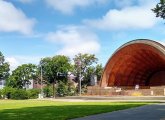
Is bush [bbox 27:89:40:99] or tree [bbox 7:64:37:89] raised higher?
tree [bbox 7:64:37:89]

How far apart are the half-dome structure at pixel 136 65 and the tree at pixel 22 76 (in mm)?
16274

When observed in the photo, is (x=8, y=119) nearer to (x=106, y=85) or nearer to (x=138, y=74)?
(x=106, y=85)

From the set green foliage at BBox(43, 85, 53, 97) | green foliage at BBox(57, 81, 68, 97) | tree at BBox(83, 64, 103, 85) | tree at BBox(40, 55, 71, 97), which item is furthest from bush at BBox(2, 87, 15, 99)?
tree at BBox(83, 64, 103, 85)

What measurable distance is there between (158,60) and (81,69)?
18522 mm

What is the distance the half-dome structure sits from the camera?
220 feet

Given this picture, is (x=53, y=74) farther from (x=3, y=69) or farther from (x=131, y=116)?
(x=131, y=116)

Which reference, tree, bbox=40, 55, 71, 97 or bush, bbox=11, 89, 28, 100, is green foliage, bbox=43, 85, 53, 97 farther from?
bush, bbox=11, 89, 28, 100

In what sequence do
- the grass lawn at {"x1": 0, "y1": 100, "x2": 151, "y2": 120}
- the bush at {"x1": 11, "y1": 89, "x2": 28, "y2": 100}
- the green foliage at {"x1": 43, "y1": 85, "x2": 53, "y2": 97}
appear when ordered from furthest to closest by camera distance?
1. the green foliage at {"x1": 43, "y1": 85, "x2": 53, "y2": 97}
2. the bush at {"x1": 11, "y1": 89, "x2": 28, "y2": 100}
3. the grass lawn at {"x1": 0, "y1": 100, "x2": 151, "y2": 120}

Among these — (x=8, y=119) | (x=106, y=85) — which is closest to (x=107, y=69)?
(x=106, y=85)

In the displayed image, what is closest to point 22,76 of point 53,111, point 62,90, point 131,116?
point 62,90

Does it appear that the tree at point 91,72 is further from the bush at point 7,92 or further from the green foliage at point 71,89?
the bush at point 7,92

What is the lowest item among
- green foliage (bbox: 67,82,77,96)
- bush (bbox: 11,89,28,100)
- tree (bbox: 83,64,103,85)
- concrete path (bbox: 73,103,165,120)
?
concrete path (bbox: 73,103,165,120)

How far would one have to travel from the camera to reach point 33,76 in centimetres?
8294

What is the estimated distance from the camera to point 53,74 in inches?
3187
